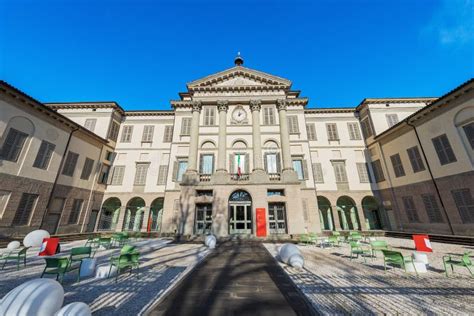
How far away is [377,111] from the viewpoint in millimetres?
19094

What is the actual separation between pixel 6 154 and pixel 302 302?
18.8m

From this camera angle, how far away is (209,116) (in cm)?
1859

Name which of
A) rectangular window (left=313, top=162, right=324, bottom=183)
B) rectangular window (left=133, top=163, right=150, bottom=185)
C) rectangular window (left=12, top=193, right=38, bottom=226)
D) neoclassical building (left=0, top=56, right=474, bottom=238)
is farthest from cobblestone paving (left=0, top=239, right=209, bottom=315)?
rectangular window (left=313, top=162, right=324, bottom=183)

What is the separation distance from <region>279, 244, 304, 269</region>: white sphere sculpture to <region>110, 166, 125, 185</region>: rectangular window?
1870 cm

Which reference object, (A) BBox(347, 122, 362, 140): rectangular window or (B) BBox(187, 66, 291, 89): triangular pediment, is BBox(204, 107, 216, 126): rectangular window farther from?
(A) BBox(347, 122, 362, 140): rectangular window

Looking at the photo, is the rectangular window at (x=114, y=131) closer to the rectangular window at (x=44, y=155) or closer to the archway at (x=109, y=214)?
the rectangular window at (x=44, y=155)

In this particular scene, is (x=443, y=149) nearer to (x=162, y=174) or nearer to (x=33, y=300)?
(x=33, y=300)

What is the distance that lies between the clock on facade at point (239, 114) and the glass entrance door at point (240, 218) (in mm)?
8760

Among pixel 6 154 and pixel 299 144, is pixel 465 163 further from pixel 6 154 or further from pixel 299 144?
pixel 6 154

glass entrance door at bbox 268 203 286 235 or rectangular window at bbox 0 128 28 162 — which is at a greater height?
rectangular window at bbox 0 128 28 162

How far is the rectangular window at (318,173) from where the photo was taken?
1880 cm

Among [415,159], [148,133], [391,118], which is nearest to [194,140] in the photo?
[148,133]

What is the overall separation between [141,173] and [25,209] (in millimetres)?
8494

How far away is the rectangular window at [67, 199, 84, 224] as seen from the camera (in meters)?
15.5
